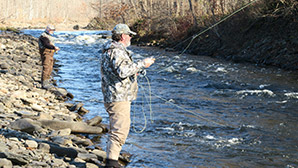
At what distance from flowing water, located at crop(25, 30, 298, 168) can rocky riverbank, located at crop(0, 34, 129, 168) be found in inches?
17.0

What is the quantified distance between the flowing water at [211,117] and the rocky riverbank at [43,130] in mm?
433

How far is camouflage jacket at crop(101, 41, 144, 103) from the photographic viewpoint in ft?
12.2

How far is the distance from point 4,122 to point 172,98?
4.92 meters

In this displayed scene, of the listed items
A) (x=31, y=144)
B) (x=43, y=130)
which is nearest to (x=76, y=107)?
(x=43, y=130)

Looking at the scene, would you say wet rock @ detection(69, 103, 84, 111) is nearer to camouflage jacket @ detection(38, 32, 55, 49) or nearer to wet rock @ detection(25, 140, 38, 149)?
camouflage jacket @ detection(38, 32, 55, 49)

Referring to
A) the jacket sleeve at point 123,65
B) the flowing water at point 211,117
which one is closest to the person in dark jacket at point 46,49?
the flowing water at point 211,117

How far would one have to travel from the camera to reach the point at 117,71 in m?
3.69

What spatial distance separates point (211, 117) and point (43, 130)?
3.46m

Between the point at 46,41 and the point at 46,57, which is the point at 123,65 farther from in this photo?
the point at 46,57

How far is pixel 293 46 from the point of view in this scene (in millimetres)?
14984

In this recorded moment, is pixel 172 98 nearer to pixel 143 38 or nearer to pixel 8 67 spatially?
pixel 8 67

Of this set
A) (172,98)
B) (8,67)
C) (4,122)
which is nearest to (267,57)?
(172,98)

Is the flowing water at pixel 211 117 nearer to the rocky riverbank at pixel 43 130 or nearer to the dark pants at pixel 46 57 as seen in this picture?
the rocky riverbank at pixel 43 130

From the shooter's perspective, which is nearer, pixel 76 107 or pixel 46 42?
pixel 76 107
